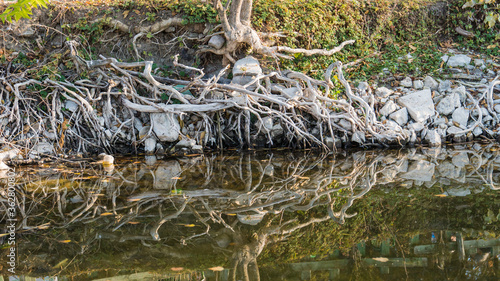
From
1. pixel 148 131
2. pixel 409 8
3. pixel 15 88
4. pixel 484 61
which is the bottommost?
pixel 148 131

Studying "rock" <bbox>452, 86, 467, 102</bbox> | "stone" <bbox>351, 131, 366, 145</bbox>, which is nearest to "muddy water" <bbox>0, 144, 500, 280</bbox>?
"stone" <bbox>351, 131, 366, 145</bbox>

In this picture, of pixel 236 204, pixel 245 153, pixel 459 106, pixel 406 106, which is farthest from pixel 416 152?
pixel 236 204

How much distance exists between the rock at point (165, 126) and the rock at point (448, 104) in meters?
5.45

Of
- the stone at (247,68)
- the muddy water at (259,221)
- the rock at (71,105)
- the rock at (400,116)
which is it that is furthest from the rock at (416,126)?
the rock at (71,105)

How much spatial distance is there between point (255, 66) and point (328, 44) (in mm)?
2199

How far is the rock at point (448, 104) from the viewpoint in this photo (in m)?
9.03

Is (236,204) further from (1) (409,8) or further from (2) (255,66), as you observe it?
(1) (409,8)

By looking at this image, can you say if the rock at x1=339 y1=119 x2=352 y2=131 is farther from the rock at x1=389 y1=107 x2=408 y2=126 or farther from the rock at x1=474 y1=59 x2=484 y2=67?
the rock at x1=474 y1=59 x2=484 y2=67

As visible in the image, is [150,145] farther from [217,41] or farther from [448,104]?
[448,104]

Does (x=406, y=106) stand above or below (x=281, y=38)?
below

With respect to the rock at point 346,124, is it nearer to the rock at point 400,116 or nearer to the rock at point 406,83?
the rock at point 400,116

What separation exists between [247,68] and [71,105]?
11.1 feet

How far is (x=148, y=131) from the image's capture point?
8086mm

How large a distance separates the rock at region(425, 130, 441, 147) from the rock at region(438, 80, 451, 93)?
4.84ft
